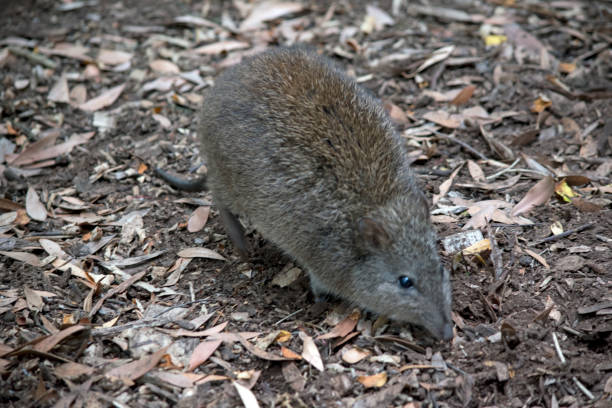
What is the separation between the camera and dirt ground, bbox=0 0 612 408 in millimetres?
4500

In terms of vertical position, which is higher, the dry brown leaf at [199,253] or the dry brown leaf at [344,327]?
the dry brown leaf at [199,253]

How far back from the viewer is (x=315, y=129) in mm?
5195

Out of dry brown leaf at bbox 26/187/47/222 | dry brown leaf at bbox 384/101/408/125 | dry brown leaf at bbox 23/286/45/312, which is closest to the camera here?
dry brown leaf at bbox 23/286/45/312

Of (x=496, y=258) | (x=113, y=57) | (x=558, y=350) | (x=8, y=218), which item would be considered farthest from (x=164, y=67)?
(x=558, y=350)

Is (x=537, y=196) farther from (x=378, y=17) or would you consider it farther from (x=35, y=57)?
(x=35, y=57)

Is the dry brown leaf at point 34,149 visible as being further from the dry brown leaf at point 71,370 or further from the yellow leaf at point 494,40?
the yellow leaf at point 494,40

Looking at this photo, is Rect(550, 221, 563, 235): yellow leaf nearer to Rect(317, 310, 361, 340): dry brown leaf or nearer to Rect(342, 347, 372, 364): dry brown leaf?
Rect(317, 310, 361, 340): dry brown leaf

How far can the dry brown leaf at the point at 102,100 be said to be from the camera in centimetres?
777

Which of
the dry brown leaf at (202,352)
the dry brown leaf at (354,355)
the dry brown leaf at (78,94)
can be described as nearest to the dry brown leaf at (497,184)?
the dry brown leaf at (354,355)

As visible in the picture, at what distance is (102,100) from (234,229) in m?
3.04

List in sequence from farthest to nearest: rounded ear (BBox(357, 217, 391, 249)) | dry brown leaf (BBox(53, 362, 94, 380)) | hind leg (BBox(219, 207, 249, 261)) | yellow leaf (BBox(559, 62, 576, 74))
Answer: yellow leaf (BBox(559, 62, 576, 74)) → hind leg (BBox(219, 207, 249, 261)) → rounded ear (BBox(357, 217, 391, 249)) → dry brown leaf (BBox(53, 362, 94, 380))

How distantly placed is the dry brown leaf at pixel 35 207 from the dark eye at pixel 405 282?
3.71m

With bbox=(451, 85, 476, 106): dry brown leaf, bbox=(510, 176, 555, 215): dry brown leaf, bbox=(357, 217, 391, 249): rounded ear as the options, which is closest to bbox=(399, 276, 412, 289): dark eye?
bbox=(357, 217, 391, 249): rounded ear

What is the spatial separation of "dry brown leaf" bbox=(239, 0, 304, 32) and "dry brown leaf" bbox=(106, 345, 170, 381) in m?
5.69
